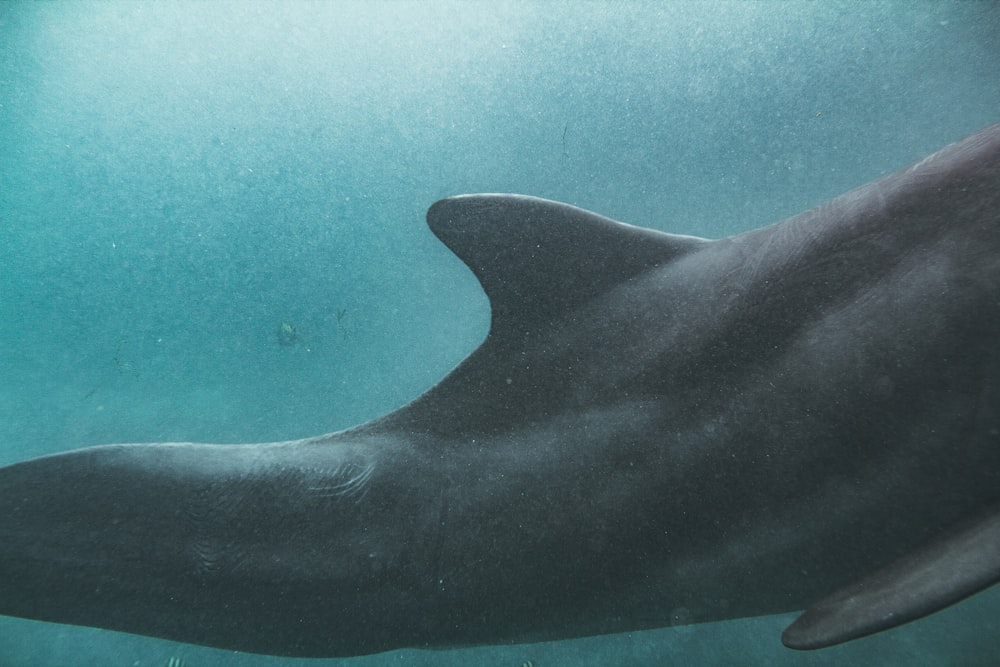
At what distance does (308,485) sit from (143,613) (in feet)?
2.74

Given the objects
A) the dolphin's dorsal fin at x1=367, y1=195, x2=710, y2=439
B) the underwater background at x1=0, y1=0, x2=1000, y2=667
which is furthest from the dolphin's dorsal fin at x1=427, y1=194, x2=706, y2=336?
the underwater background at x1=0, y1=0, x2=1000, y2=667

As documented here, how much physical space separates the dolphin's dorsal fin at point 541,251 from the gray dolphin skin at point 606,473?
10 millimetres

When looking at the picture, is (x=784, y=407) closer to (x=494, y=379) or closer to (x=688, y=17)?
(x=494, y=379)

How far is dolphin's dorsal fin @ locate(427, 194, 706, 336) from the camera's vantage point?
98.9 inches

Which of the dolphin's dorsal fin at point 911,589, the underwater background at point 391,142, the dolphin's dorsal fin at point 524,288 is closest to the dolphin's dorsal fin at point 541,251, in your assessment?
the dolphin's dorsal fin at point 524,288

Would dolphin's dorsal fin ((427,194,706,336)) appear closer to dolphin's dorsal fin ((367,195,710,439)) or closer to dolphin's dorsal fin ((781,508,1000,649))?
dolphin's dorsal fin ((367,195,710,439))

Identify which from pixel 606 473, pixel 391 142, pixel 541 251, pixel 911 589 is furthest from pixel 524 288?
pixel 391 142

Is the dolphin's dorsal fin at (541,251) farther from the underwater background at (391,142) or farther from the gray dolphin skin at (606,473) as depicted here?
the underwater background at (391,142)

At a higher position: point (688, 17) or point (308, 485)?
point (688, 17)

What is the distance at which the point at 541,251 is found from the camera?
258 cm

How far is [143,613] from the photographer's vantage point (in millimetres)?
2342

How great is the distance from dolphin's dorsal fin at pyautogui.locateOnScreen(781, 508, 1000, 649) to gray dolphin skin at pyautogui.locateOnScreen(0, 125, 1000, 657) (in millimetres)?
13

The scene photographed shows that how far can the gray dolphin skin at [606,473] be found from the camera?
2062 mm

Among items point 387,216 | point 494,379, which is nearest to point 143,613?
point 494,379
